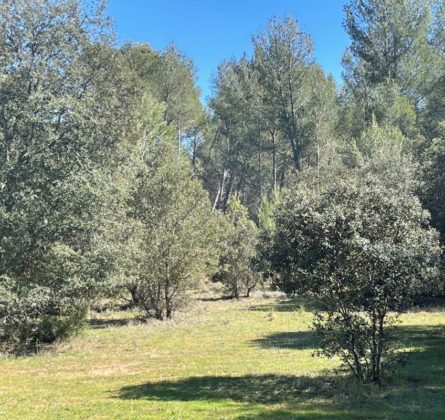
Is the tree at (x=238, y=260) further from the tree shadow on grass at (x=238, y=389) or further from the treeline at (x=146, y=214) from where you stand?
the tree shadow on grass at (x=238, y=389)

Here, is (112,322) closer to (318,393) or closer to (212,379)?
(212,379)

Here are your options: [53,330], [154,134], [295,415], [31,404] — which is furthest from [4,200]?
[154,134]

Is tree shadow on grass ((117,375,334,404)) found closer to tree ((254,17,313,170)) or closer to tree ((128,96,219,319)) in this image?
tree ((128,96,219,319))

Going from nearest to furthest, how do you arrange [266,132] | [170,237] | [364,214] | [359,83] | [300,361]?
[364,214]
[300,361]
[170,237]
[359,83]
[266,132]

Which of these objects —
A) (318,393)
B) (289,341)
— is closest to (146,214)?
(289,341)

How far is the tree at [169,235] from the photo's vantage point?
2475 cm

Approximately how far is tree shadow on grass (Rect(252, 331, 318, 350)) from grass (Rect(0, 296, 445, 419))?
4 cm

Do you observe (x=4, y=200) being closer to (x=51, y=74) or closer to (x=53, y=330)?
(x=51, y=74)

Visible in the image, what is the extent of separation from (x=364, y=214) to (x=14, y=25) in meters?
13.3

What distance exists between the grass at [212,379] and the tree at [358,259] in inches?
45.6

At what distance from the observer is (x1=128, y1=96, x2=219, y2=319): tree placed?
24.8 m

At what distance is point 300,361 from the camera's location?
13.6m

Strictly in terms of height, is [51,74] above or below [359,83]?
below

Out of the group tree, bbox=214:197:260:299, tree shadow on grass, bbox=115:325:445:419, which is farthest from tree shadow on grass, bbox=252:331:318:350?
tree, bbox=214:197:260:299
